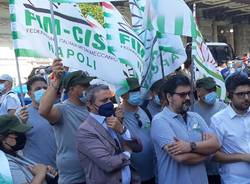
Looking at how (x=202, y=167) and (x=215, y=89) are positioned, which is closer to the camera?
(x=202, y=167)

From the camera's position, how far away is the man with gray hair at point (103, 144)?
3.46 metres

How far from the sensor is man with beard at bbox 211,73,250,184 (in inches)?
150

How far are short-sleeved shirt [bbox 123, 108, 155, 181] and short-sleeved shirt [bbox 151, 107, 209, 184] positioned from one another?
35 centimetres

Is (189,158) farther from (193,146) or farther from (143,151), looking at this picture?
(143,151)

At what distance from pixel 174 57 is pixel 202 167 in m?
1.57

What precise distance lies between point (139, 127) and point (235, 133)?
901mm

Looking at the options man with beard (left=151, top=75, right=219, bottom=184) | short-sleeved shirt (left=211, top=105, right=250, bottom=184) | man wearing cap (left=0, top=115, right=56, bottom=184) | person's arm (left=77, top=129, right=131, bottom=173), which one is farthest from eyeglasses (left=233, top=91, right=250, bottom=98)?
man wearing cap (left=0, top=115, right=56, bottom=184)

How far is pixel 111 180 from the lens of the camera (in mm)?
3486

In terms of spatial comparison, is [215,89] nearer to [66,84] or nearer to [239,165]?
[239,165]

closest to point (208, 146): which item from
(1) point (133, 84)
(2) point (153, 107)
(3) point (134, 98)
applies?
(3) point (134, 98)


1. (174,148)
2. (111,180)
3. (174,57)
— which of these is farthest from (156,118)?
(174,57)

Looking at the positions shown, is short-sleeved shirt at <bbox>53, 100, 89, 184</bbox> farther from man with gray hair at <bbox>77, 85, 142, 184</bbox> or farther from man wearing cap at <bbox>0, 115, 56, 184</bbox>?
man wearing cap at <bbox>0, 115, 56, 184</bbox>

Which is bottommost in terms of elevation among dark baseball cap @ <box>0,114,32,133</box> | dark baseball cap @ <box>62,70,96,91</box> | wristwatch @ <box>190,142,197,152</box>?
wristwatch @ <box>190,142,197,152</box>

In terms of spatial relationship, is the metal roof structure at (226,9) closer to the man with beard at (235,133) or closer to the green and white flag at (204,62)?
the green and white flag at (204,62)
